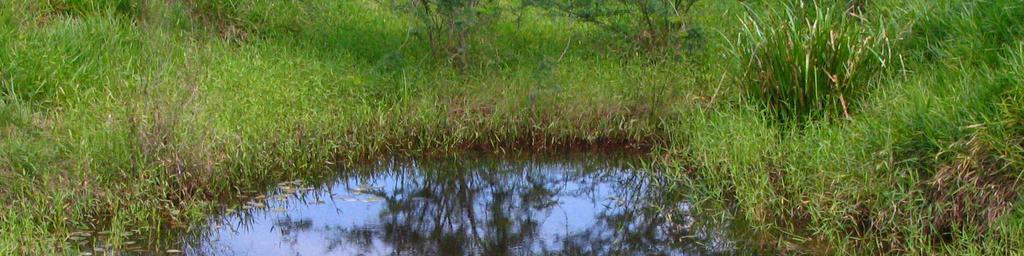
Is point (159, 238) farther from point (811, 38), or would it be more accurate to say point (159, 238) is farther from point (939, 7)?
point (939, 7)

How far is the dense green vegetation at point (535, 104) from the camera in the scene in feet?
19.0

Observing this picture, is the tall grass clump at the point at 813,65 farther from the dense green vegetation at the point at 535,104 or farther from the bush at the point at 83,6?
the bush at the point at 83,6

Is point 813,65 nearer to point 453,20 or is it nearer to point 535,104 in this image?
point 535,104

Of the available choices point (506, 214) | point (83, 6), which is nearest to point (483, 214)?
point (506, 214)

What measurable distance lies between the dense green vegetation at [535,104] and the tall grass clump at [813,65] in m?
0.01

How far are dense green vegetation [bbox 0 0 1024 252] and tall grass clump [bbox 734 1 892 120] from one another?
13mm

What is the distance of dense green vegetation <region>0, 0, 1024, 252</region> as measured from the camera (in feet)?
19.0

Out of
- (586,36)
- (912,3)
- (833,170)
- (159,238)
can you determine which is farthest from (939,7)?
(159,238)

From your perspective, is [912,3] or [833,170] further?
[912,3]

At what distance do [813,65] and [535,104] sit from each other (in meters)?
1.99

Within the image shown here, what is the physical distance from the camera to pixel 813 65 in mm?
6840

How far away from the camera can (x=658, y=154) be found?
7.49 m

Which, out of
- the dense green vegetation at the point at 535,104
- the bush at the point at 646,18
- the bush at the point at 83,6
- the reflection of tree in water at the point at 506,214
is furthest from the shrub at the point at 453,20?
the bush at the point at 83,6

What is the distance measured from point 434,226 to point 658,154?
1.61 metres
